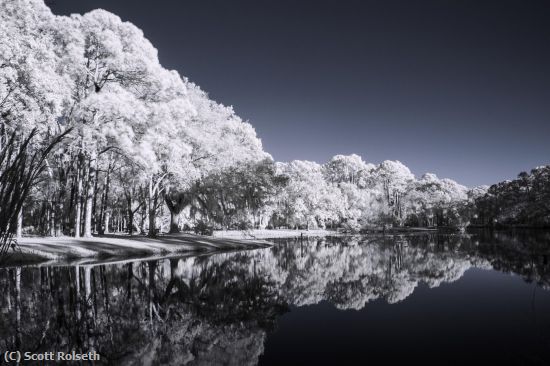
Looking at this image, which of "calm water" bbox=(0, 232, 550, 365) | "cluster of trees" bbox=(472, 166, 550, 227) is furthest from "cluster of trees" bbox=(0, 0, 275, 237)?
"cluster of trees" bbox=(472, 166, 550, 227)

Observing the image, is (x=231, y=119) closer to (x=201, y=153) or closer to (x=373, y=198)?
(x=201, y=153)

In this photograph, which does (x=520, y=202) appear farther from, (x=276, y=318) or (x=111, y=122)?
(x=276, y=318)

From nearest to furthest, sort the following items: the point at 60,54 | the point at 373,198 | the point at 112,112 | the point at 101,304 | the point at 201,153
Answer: the point at 101,304
the point at 112,112
the point at 60,54
the point at 201,153
the point at 373,198

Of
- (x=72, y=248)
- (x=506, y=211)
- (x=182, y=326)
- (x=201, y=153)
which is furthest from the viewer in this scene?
(x=506, y=211)

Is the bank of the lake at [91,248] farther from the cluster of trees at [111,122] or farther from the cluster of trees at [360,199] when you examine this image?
the cluster of trees at [360,199]

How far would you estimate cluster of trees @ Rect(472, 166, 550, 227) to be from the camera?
276ft

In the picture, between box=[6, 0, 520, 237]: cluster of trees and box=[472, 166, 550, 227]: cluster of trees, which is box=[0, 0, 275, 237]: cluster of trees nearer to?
box=[6, 0, 520, 237]: cluster of trees

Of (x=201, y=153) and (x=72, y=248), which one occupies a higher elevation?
(x=201, y=153)

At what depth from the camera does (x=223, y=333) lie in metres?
6.79

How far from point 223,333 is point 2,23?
18.1 m

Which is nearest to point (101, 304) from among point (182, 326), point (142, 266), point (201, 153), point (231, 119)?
point (182, 326)

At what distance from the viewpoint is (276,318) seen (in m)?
8.12

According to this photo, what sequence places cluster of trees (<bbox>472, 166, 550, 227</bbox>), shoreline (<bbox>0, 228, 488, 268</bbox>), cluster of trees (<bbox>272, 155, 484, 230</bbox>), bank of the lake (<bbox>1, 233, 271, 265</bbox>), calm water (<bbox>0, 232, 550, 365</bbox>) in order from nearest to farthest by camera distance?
calm water (<bbox>0, 232, 550, 365</bbox>), shoreline (<bbox>0, 228, 488, 268</bbox>), bank of the lake (<bbox>1, 233, 271, 265</bbox>), cluster of trees (<bbox>272, 155, 484, 230</bbox>), cluster of trees (<bbox>472, 166, 550, 227</bbox>)

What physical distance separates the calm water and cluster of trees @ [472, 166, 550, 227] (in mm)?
86499
